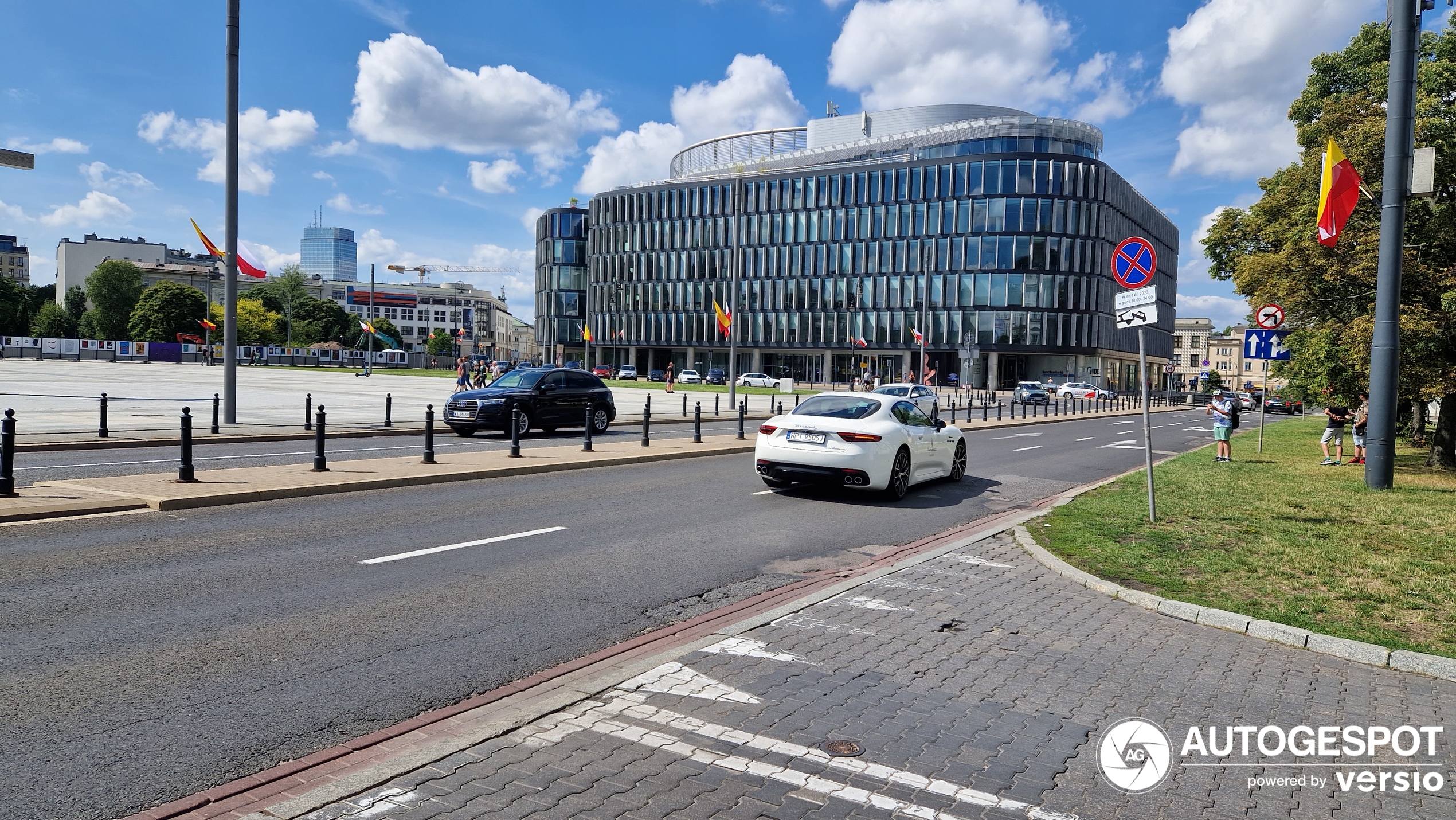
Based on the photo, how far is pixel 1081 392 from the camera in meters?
66.4

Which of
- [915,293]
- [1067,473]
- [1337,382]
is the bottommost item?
[1067,473]

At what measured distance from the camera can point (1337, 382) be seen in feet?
57.1

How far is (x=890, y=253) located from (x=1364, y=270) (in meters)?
70.3

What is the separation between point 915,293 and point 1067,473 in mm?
67487

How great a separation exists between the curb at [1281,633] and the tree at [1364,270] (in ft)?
36.0

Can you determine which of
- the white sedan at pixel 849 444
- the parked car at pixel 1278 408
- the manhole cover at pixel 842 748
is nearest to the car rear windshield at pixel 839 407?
the white sedan at pixel 849 444

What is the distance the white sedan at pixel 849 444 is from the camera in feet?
39.6

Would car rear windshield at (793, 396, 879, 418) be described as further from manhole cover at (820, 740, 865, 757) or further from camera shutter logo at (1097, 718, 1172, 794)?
manhole cover at (820, 740, 865, 757)

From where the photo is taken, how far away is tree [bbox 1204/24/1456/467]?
1505cm

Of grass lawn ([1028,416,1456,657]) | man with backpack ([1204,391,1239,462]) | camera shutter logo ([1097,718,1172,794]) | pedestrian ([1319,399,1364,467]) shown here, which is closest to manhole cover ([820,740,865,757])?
camera shutter logo ([1097,718,1172,794])

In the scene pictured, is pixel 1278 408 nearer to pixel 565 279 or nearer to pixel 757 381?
pixel 757 381

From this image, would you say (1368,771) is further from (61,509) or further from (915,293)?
(915,293)

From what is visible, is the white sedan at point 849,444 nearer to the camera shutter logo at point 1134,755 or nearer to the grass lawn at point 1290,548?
the grass lawn at point 1290,548

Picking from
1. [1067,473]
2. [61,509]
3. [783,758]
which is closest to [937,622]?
[783,758]
